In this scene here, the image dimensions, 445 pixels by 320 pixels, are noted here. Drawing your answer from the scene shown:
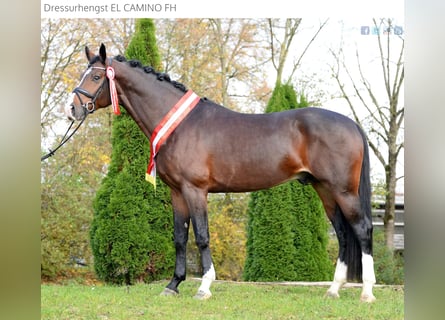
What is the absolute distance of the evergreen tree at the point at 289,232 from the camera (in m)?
5.32

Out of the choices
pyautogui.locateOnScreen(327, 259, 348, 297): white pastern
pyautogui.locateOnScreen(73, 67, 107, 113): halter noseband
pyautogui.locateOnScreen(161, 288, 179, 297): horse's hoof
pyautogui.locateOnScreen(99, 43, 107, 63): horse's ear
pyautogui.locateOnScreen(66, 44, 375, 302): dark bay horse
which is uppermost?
pyautogui.locateOnScreen(99, 43, 107, 63): horse's ear

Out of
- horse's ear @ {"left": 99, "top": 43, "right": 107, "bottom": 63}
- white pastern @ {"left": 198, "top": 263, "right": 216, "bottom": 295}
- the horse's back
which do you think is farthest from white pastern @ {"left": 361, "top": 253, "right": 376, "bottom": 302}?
horse's ear @ {"left": 99, "top": 43, "right": 107, "bottom": 63}

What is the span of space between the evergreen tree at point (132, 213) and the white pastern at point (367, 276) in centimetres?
196

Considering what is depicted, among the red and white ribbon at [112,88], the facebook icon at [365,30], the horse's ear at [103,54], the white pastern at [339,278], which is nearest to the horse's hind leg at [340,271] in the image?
the white pastern at [339,278]

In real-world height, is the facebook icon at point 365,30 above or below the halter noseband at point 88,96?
above

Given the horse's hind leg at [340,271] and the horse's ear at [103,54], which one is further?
the horse's hind leg at [340,271]

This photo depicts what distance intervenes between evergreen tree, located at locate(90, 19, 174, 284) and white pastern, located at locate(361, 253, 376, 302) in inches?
77.0

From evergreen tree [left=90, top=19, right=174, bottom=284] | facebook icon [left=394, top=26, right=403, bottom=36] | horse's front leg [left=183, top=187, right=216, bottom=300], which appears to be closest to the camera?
horse's front leg [left=183, top=187, right=216, bottom=300]

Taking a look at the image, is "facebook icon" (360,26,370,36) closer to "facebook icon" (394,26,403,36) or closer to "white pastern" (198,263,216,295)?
"facebook icon" (394,26,403,36)

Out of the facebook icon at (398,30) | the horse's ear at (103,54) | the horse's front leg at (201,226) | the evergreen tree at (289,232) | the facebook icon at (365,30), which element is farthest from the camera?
the evergreen tree at (289,232)

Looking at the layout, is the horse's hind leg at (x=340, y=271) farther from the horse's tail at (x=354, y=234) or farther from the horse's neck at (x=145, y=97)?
the horse's neck at (x=145, y=97)

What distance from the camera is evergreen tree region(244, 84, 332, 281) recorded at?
532 centimetres

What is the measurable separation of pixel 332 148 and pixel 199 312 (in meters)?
1.78
